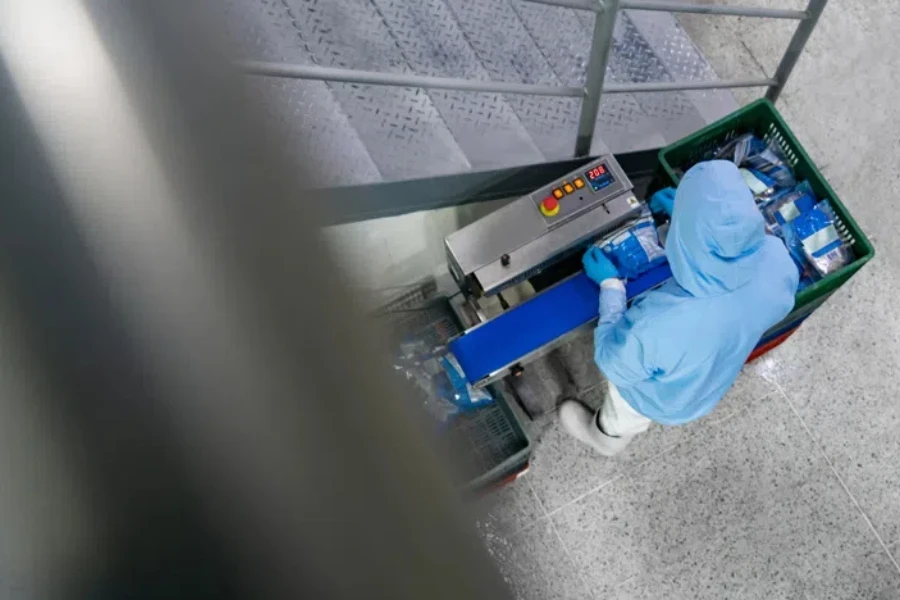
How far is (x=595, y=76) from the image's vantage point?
2.27 meters

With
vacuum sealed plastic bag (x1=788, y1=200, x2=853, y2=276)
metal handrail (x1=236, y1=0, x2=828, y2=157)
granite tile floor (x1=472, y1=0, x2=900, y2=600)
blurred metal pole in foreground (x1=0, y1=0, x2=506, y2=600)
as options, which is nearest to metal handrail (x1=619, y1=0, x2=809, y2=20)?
metal handrail (x1=236, y1=0, x2=828, y2=157)

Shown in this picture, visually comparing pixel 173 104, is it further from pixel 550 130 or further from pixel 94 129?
pixel 550 130

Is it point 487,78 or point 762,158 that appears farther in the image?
point 762,158

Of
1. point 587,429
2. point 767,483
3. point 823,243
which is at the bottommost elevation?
point 767,483

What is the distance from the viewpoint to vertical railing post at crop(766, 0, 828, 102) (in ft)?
8.55

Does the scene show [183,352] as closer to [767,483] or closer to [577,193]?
[577,193]

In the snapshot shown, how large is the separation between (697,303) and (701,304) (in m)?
0.01

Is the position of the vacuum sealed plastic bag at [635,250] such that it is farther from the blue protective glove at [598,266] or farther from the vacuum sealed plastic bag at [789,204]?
the vacuum sealed plastic bag at [789,204]

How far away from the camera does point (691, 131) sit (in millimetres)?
2969

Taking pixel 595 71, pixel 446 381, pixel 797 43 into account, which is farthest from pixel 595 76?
pixel 446 381

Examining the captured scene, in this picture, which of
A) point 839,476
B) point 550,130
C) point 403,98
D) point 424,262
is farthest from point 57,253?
point 839,476

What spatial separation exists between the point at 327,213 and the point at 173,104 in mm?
82

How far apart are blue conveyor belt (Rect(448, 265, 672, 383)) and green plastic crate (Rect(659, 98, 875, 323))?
1.53 ft

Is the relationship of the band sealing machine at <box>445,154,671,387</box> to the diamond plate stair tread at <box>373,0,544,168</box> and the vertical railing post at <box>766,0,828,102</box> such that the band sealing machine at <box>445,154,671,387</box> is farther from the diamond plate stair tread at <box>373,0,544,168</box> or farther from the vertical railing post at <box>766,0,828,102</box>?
the vertical railing post at <box>766,0,828,102</box>
